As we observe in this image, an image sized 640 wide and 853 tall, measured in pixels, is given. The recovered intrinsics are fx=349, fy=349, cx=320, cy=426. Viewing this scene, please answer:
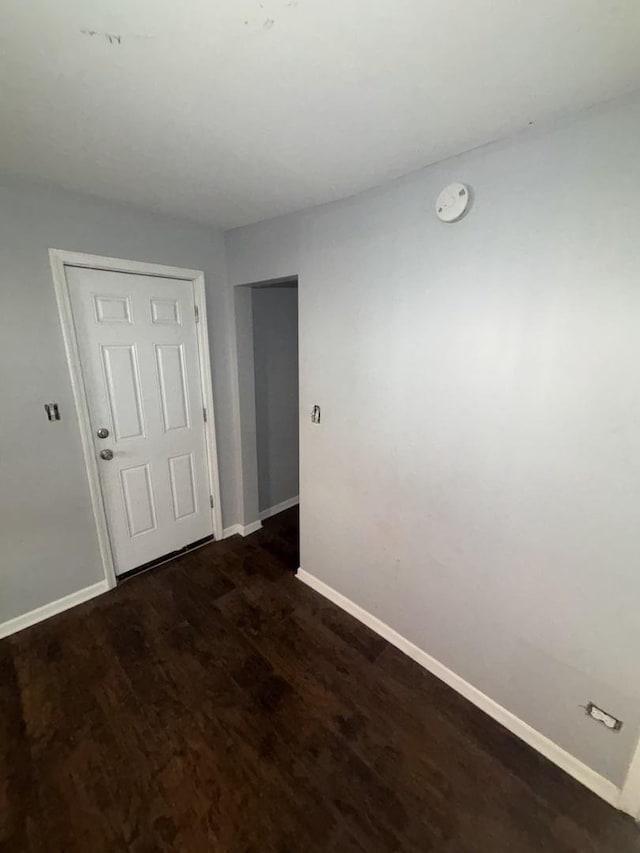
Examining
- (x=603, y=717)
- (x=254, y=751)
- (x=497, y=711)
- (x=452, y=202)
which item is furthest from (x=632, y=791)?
(x=452, y=202)

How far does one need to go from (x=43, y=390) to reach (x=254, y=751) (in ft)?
6.56

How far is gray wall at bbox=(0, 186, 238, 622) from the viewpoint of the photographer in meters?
1.75

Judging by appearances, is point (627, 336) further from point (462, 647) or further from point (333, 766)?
point (333, 766)

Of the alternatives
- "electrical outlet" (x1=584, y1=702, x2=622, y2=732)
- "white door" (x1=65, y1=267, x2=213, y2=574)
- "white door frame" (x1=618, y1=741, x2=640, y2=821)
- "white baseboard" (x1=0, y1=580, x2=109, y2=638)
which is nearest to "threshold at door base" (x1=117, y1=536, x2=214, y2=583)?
"white door" (x1=65, y1=267, x2=213, y2=574)

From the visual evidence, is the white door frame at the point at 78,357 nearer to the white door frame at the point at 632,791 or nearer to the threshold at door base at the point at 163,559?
the threshold at door base at the point at 163,559

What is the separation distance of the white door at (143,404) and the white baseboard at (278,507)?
0.67 metres

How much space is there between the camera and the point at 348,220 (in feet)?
5.68

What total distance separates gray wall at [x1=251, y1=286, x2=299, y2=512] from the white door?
561 millimetres

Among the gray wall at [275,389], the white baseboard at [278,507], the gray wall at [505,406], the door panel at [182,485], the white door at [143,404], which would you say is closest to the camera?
the gray wall at [505,406]

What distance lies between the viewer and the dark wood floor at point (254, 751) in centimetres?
Answer: 119

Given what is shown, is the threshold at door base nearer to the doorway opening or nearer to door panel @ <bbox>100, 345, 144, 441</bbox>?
the doorway opening

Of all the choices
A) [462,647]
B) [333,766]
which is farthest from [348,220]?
[333,766]

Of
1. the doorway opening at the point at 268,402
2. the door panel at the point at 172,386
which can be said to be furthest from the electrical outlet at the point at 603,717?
the door panel at the point at 172,386

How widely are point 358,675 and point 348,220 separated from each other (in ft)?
7.46
